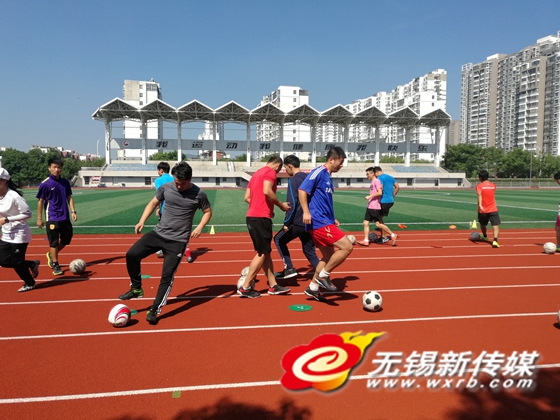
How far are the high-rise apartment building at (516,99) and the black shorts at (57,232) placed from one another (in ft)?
372

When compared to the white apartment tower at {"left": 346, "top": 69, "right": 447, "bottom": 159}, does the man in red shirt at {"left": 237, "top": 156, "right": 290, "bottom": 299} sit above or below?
below

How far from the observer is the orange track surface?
294 centimetres

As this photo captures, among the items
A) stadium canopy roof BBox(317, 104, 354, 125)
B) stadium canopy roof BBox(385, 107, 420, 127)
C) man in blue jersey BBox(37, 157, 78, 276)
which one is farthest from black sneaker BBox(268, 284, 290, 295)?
stadium canopy roof BBox(385, 107, 420, 127)

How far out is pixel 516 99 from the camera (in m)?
104

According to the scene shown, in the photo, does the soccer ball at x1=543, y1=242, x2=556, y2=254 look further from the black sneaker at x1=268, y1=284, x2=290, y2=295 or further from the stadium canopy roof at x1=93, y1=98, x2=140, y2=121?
the stadium canopy roof at x1=93, y1=98, x2=140, y2=121

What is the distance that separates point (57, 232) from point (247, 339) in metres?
4.86

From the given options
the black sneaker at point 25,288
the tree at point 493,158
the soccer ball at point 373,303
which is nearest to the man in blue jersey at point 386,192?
the soccer ball at point 373,303

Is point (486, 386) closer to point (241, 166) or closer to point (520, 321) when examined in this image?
point (520, 321)

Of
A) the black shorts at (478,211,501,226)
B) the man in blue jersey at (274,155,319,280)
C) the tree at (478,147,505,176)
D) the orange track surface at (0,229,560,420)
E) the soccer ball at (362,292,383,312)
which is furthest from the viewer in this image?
the tree at (478,147,505,176)

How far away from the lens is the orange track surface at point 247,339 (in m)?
2.94

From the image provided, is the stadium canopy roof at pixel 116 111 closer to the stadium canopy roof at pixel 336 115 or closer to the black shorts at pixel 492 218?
the stadium canopy roof at pixel 336 115

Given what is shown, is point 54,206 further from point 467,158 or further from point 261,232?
point 467,158

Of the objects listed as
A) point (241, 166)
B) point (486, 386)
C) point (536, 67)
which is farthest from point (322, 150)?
point (536, 67)

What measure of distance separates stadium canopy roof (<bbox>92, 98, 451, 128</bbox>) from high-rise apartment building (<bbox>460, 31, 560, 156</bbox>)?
5593 cm
